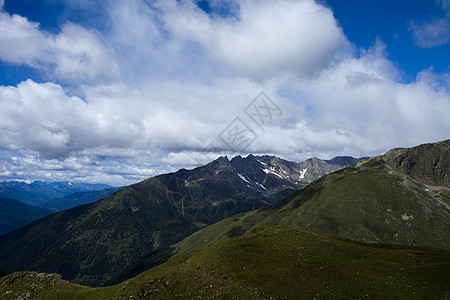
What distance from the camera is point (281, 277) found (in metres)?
45.3

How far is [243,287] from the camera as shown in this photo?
4288cm

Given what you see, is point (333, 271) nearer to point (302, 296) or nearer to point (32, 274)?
point (302, 296)

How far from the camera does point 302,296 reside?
128 feet

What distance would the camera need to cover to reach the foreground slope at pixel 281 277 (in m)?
40.2

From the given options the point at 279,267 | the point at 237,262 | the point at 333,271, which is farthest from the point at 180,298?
the point at 333,271

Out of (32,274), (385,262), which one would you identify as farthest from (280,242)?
(32,274)

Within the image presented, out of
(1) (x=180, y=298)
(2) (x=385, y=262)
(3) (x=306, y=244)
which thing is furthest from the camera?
(3) (x=306, y=244)

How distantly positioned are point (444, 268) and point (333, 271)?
19662 mm

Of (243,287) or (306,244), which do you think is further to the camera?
(306,244)

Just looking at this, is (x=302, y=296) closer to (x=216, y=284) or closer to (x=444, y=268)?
(x=216, y=284)

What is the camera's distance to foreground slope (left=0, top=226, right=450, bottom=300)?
132ft

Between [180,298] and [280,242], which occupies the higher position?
[280,242]

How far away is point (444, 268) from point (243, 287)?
36878mm

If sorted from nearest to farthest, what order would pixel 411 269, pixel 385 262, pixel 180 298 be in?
1. pixel 180 298
2. pixel 411 269
3. pixel 385 262
